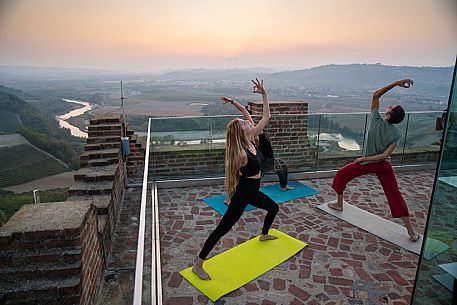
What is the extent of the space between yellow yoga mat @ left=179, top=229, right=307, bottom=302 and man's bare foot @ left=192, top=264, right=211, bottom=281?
37 millimetres

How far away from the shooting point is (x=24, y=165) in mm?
15047

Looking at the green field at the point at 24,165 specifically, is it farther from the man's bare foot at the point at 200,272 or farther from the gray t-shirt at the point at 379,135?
the gray t-shirt at the point at 379,135

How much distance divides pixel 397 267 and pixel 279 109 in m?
4.06

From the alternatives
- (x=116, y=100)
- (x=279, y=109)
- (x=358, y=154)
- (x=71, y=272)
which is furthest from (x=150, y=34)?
(x=71, y=272)

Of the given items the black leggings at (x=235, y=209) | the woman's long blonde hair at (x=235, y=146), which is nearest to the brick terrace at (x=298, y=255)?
the black leggings at (x=235, y=209)

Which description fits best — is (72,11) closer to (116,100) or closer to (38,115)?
(116,100)

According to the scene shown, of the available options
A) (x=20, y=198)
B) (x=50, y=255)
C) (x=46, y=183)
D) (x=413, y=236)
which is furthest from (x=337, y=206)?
(x=20, y=198)

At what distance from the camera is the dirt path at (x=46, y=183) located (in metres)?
12.1

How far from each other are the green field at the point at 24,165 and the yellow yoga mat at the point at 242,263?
1258cm

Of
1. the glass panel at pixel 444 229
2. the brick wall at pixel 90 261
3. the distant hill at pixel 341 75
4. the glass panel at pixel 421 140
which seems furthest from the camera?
the distant hill at pixel 341 75

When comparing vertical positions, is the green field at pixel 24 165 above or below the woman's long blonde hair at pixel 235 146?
below

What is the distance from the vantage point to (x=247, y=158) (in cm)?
307

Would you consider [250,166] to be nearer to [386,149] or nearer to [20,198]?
[386,149]

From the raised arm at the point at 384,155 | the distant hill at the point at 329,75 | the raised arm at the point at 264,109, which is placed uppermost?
the distant hill at the point at 329,75
